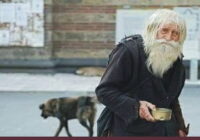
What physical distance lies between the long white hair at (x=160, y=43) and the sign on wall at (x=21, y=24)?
12531mm

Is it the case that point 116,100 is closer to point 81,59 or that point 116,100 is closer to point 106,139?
point 106,139

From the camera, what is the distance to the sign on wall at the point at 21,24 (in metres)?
15.8

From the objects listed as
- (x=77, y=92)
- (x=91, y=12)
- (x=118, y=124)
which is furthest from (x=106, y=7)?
(x=118, y=124)

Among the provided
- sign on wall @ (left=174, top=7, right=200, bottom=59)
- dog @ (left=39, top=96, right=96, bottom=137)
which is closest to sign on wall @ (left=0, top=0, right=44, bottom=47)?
sign on wall @ (left=174, top=7, right=200, bottom=59)

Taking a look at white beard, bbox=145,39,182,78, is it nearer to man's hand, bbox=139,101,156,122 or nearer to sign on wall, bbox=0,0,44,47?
man's hand, bbox=139,101,156,122

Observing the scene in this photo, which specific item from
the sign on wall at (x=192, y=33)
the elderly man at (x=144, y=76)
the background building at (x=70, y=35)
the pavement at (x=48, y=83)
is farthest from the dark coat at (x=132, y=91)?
the background building at (x=70, y=35)

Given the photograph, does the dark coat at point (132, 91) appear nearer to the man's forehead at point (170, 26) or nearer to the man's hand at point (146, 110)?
the man's hand at point (146, 110)

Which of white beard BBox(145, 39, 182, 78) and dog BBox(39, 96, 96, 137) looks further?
dog BBox(39, 96, 96, 137)

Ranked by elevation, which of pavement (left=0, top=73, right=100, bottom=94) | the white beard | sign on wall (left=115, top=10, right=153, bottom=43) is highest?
the white beard

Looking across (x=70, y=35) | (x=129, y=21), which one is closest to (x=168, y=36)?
(x=129, y=21)

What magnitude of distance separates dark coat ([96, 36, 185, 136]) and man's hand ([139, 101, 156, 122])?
0.05m

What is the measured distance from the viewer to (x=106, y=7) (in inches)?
623

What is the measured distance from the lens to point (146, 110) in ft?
10.8

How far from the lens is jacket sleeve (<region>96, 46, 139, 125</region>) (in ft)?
11.0
